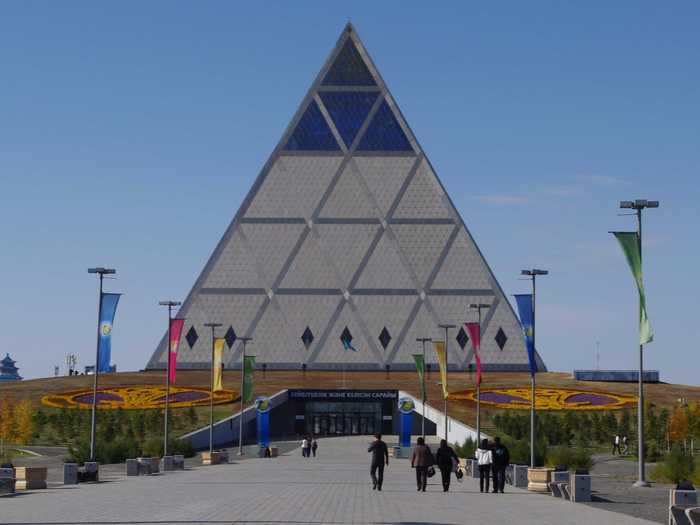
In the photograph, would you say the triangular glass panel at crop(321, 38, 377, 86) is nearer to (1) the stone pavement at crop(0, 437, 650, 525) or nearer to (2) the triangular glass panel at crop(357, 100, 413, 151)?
(2) the triangular glass panel at crop(357, 100, 413, 151)

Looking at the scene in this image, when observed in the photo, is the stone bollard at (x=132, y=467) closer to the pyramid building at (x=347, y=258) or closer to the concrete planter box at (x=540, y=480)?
the concrete planter box at (x=540, y=480)

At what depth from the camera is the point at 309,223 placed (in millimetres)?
104125

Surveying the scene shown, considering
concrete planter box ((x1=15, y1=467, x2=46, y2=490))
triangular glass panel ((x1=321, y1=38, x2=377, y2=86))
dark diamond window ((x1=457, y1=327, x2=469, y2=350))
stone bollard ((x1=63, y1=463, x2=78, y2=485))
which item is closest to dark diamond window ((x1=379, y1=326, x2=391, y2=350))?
dark diamond window ((x1=457, y1=327, x2=469, y2=350))

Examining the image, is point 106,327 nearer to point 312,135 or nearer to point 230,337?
point 230,337

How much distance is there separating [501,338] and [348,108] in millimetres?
24155

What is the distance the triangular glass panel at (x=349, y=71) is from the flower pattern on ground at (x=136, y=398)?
32.9 metres

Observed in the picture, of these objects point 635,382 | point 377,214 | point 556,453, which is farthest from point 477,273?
point 556,453

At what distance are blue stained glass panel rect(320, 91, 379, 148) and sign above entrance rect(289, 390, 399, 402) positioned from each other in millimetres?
28355

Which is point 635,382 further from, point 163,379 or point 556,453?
point 556,453

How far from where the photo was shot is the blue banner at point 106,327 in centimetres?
4425

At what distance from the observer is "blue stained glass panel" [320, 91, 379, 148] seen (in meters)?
105

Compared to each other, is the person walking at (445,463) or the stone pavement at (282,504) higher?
Result: the person walking at (445,463)

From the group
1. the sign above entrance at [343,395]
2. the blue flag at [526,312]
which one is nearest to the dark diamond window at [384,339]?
the sign above entrance at [343,395]

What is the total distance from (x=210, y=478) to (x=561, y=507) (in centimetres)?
1417
